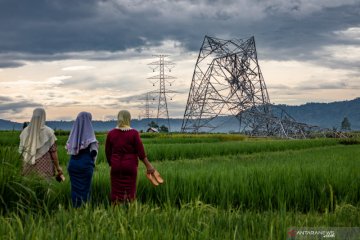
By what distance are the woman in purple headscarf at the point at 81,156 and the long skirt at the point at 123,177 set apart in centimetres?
55

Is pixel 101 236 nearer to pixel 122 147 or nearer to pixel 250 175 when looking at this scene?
pixel 122 147

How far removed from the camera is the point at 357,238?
181 inches

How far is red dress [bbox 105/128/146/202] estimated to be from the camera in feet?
24.3

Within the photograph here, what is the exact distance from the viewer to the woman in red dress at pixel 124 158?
742 cm

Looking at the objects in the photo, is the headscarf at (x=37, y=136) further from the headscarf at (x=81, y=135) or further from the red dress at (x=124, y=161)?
the red dress at (x=124, y=161)

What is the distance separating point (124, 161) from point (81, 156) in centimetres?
88

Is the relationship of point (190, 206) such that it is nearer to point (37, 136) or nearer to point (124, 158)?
point (124, 158)

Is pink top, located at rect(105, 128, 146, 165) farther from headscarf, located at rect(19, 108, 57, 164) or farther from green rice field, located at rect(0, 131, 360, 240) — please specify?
headscarf, located at rect(19, 108, 57, 164)

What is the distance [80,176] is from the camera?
25.4 ft

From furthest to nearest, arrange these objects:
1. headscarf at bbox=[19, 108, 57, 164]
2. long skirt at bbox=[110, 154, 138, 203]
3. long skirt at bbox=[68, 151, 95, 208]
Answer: headscarf at bbox=[19, 108, 57, 164] → long skirt at bbox=[68, 151, 95, 208] → long skirt at bbox=[110, 154, 138, 203]

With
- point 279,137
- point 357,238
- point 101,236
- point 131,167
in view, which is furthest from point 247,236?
point 279,137

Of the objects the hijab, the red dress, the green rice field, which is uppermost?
the hijab

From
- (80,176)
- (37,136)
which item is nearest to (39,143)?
(37,136)

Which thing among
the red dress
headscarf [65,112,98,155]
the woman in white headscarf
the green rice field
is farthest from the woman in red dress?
the woman in white headscarf
